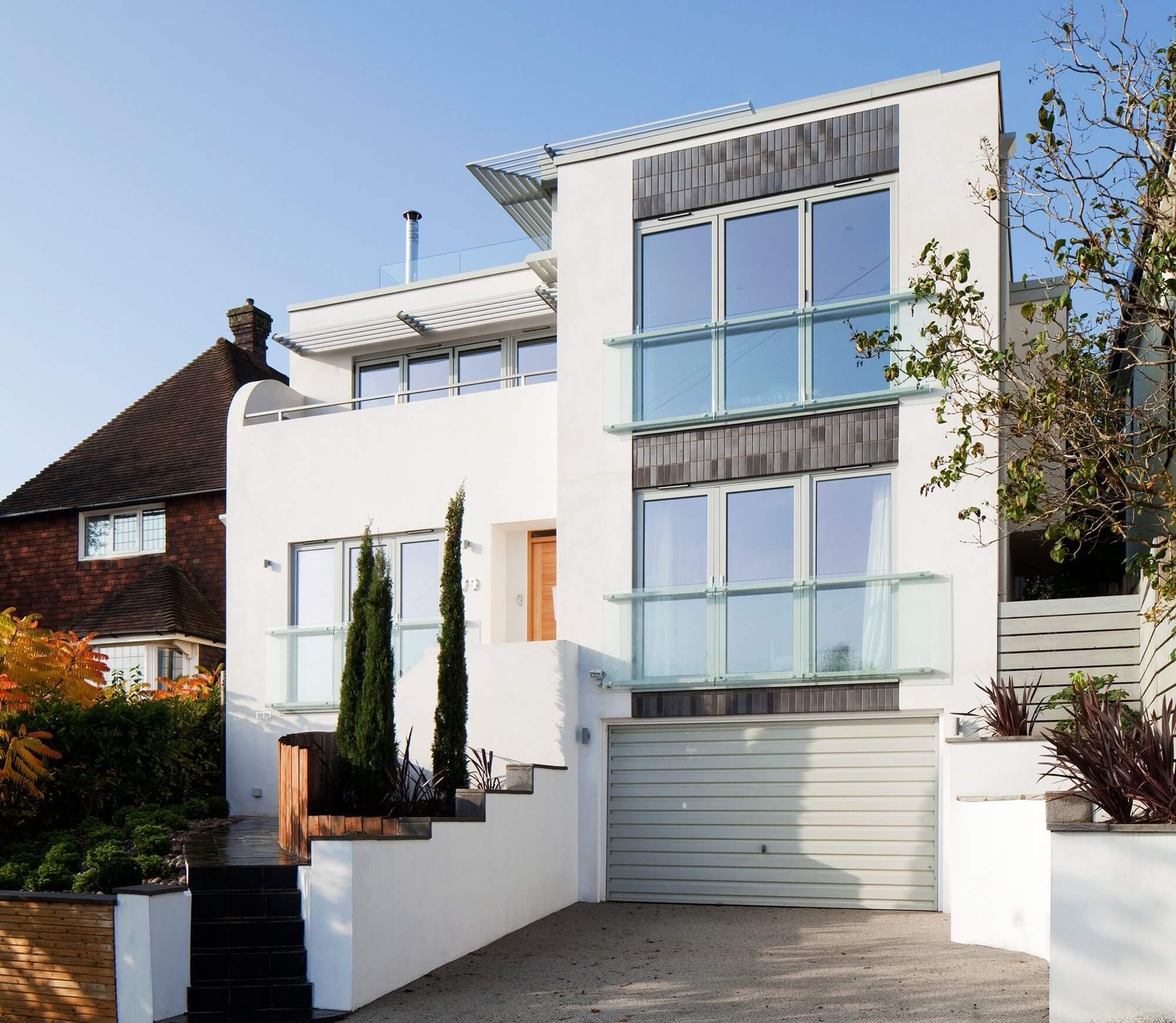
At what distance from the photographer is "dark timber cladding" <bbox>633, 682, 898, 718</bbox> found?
48.0 ft

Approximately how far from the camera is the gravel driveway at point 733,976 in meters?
9.92

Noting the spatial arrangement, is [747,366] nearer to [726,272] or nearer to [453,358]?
[726,272]

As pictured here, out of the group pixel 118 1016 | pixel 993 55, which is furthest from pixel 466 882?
pixel 993 55

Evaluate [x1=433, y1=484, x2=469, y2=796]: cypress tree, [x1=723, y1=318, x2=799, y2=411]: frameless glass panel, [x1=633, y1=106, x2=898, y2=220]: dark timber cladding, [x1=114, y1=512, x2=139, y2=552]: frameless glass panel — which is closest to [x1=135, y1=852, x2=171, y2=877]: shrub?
[x1=433, y1=484, x2=469, y2=796]: cypress tree

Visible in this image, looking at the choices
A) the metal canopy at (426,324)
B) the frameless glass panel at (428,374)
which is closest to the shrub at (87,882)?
the metal canopy at (426,324)

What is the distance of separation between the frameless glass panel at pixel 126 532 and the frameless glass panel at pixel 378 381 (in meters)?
6.13

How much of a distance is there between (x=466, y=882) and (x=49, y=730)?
21.1ft

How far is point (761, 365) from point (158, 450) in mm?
14959

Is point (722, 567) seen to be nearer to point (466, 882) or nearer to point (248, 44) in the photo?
point (466, 882)

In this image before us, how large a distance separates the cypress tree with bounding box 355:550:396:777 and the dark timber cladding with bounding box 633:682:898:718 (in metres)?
3.22

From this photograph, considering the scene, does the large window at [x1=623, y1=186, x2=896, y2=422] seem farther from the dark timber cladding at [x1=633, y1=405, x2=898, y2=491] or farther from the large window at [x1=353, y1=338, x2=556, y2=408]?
the large window at [x1=353, y1=338, x2=556, y2=408]

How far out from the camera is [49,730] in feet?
53.2

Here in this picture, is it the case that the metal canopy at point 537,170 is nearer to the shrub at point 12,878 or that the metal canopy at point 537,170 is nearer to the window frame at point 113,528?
the window frame at point 113,528

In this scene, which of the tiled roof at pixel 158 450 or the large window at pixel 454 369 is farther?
the tiled roof at pixel 158 450
